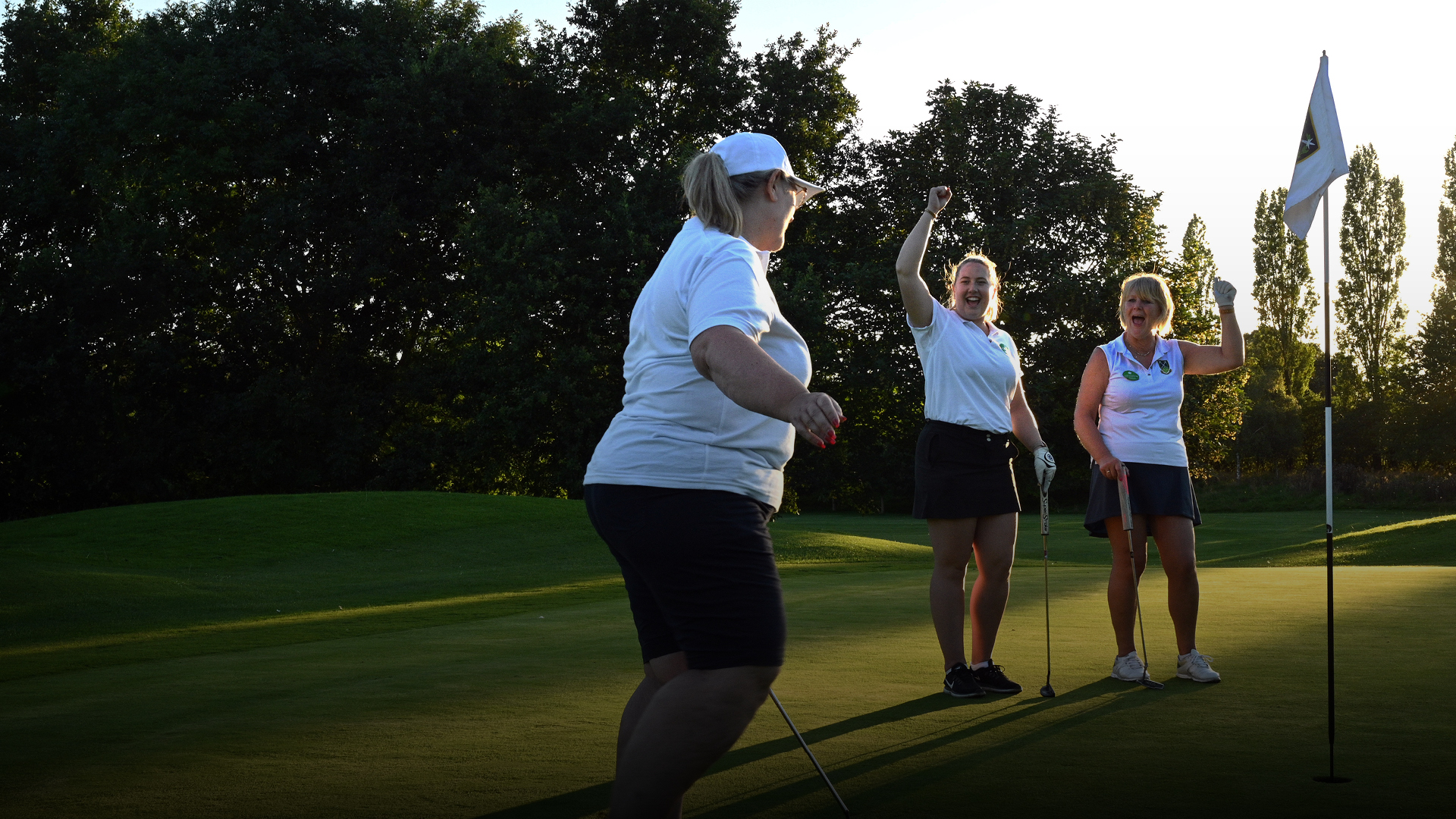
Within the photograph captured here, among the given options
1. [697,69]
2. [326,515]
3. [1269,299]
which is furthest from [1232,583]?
[1269,299]

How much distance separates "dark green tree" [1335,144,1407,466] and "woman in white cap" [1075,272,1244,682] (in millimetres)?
51761

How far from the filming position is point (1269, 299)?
2197 inches

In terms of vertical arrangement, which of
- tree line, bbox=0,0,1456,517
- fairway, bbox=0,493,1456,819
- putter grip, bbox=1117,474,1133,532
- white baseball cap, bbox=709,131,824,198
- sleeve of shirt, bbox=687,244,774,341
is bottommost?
fairway, bbox=0,493,1456,819

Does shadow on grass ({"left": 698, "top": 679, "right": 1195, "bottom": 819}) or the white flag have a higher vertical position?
the white flag

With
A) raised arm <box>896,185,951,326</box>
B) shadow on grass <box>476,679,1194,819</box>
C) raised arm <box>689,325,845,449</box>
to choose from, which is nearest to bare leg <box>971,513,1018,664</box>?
shadow on grass <box>476,679,1194,819</box>

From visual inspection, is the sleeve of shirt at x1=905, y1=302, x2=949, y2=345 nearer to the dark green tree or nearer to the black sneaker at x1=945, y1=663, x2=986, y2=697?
the black sneaker at x1=945, y1=663, x2=986, y2=697

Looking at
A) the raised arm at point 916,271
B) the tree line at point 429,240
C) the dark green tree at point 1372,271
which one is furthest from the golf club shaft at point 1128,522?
the dark green tree at point 1372,271

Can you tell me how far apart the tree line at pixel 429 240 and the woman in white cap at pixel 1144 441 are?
2219 cm

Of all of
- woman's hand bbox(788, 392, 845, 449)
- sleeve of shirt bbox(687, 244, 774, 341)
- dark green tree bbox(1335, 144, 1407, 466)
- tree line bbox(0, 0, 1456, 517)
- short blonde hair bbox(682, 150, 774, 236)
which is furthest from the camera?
dark green tree bbox(1335, 144, 1407, 466)

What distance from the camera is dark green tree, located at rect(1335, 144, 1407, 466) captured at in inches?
2046

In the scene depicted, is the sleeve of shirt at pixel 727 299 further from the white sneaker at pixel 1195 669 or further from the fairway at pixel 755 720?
the white sneaker at pixel 1195 669

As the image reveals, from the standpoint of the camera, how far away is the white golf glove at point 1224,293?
5133 millimetres

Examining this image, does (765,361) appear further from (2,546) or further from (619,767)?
(2,546)

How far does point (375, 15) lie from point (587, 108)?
22.4 ft
